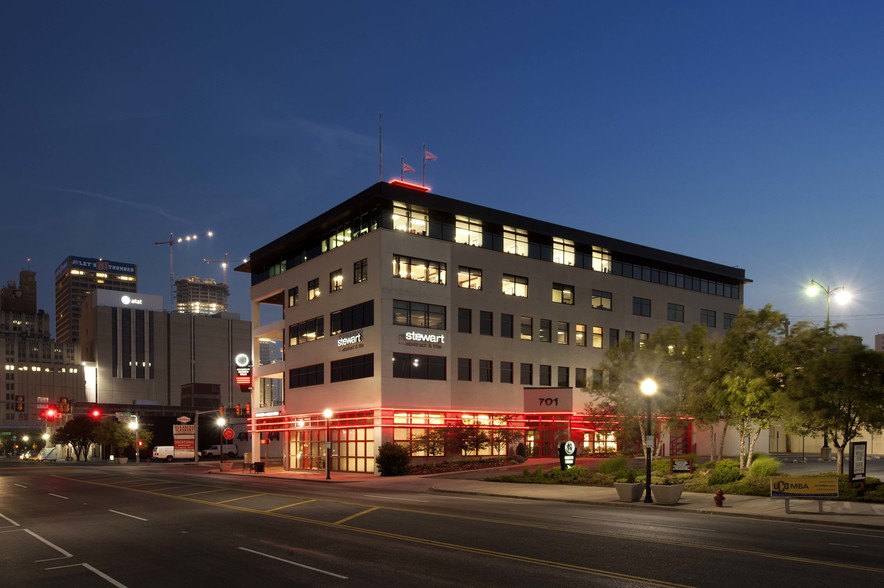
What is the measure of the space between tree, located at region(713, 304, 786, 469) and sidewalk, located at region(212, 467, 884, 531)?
604 cm

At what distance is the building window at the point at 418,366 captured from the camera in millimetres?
56125

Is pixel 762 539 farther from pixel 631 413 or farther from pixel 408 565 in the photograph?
pixel 631 413

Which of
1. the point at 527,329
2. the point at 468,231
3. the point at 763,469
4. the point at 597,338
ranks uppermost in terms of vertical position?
the point at 468,231

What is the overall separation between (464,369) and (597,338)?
16.6 meters

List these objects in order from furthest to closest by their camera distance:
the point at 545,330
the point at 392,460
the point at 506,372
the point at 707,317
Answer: the point at 707,317 < the point at 545,330 < the point at 506,372 < the point at 392,460

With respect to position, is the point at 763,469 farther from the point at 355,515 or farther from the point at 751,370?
the point at 355,515

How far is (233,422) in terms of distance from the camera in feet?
392

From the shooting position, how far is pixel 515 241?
215 feet

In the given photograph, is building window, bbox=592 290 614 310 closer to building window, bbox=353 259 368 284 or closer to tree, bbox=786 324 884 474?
building window, bbox=353 259 368 284

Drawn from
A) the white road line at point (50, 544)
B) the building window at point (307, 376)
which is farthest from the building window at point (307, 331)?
the white road line at point (50, 544)

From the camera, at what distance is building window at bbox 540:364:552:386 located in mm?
65812

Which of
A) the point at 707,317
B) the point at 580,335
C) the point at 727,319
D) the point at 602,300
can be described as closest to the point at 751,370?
the point at 580,335

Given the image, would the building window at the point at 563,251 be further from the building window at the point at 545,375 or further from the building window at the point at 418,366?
the building window at the point at 418,366

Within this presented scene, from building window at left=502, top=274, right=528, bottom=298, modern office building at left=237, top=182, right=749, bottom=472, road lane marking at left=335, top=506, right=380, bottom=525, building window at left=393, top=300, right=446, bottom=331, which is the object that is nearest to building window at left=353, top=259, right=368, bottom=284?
modern office building at left=237, top=182, right=749, bottom=472
